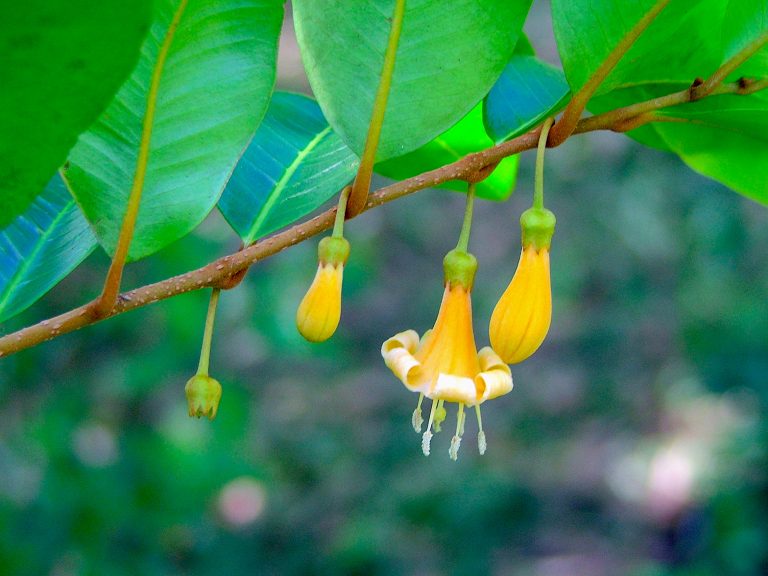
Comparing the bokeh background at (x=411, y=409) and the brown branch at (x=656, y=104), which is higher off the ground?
the bokeh background at (x=411, y=409)

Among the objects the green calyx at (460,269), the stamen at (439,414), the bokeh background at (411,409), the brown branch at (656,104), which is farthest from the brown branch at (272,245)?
the bokeh background at (411,409)

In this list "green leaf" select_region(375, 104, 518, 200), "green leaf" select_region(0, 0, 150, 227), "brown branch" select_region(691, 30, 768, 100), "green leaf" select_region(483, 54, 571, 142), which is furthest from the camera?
"green leaf" select_region(375, 104, 518, 200)

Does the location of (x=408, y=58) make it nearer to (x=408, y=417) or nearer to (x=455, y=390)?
(x=455, y=390)

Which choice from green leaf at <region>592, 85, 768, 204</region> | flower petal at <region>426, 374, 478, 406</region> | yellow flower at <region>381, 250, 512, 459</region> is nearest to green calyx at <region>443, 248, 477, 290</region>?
yellow flower at <region>381, 250, 512, 459</region>

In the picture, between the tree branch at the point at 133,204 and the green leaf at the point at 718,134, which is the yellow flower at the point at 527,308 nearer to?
the green leaf at the point at 718,134

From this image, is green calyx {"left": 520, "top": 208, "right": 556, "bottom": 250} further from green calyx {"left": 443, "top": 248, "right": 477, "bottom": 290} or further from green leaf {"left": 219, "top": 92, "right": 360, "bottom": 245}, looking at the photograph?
green leaf {"left": 219, "top": 92, "right": 360, "bottom": 245}
